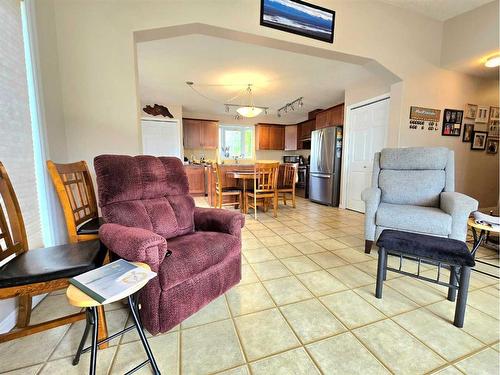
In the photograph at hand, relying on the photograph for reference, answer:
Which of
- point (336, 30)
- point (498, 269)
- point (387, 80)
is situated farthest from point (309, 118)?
point (498, 269)

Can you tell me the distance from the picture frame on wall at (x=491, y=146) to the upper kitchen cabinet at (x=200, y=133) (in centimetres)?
540

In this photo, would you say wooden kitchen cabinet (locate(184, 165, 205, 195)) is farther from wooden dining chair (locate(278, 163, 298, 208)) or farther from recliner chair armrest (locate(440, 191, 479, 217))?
recliner chair armrest (locate(440, 191, 479, 217))

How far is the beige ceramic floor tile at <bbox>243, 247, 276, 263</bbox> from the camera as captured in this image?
2.14 m

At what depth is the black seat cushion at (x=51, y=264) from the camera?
0.91 metres

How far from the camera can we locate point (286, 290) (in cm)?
163

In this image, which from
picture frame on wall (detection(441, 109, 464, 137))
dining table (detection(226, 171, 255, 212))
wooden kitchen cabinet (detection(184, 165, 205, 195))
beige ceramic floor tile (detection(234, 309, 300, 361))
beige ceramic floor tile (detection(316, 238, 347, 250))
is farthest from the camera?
wooden kitchen cabinet (detection(184, 165, 205, 195))

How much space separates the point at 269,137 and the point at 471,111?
14.1 ft

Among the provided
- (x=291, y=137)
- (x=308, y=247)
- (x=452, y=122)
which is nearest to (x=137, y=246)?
(x=308, y=247)

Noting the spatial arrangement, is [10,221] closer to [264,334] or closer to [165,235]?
[165,235]

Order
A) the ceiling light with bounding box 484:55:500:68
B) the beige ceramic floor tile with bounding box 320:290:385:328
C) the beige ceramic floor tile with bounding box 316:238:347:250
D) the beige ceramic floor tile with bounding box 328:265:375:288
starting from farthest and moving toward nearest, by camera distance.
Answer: the ceiling light with bounding box 484:55:500:68 < the beige ceramic floor tile with bounding box 316:238:347:250 < the beige ceramic floor tile with bounding box 328:265:375:288 < the beige ceramic floor tile with bounding box 320:290:385:328

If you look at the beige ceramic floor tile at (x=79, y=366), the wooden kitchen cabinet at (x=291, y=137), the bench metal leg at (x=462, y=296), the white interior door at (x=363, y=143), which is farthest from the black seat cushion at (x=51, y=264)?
the wooden kitchen cabinet at (x=291, y=137)

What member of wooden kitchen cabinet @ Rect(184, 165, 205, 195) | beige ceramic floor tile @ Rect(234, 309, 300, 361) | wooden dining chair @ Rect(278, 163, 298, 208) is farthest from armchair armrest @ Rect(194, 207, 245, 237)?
wooden kitchen cabinet @ Rect(184, 165, 205, 195)

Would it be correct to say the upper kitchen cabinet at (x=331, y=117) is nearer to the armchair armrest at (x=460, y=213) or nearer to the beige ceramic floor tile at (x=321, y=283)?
the armchair armrest at (x=460, y=213)

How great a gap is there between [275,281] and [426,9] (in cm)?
362
